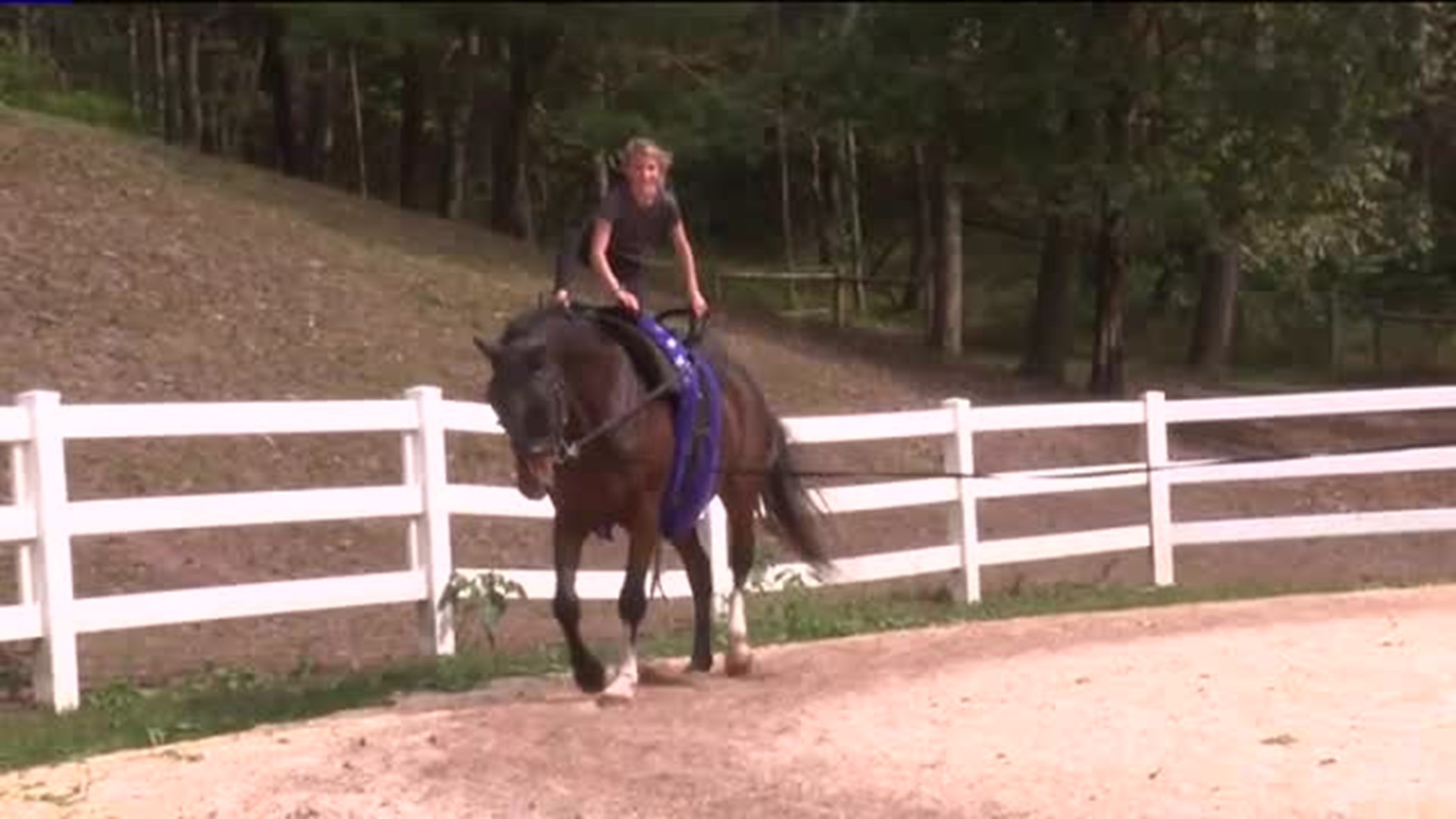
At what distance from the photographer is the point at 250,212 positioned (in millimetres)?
16375

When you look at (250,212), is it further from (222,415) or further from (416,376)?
(222,415)

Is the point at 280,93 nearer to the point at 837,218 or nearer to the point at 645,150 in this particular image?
the point at 645,150

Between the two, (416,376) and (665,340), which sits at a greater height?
(665,340)

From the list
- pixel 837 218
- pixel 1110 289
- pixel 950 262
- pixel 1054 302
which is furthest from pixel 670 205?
pixel 950 262

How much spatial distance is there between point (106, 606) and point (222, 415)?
3.42 feet

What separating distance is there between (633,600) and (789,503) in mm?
1348

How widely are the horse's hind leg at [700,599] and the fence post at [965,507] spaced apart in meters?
3.94

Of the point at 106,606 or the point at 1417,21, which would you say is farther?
the point at 106,606

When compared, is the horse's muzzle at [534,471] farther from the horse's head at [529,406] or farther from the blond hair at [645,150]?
the blond hair at [645,150]

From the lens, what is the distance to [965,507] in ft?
43.9

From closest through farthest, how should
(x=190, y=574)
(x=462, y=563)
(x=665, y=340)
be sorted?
1. (x=665, y=340)
2. (x=190, y=574)
3. (x=462, y=563)

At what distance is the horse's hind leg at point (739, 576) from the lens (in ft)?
30.8

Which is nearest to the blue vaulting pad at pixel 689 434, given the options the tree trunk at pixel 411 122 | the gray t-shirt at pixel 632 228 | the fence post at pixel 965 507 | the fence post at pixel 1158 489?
the gray t-shirt at pixel 632 228

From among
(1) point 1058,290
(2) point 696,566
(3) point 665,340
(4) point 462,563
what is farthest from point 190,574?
(1) point 1058,290
